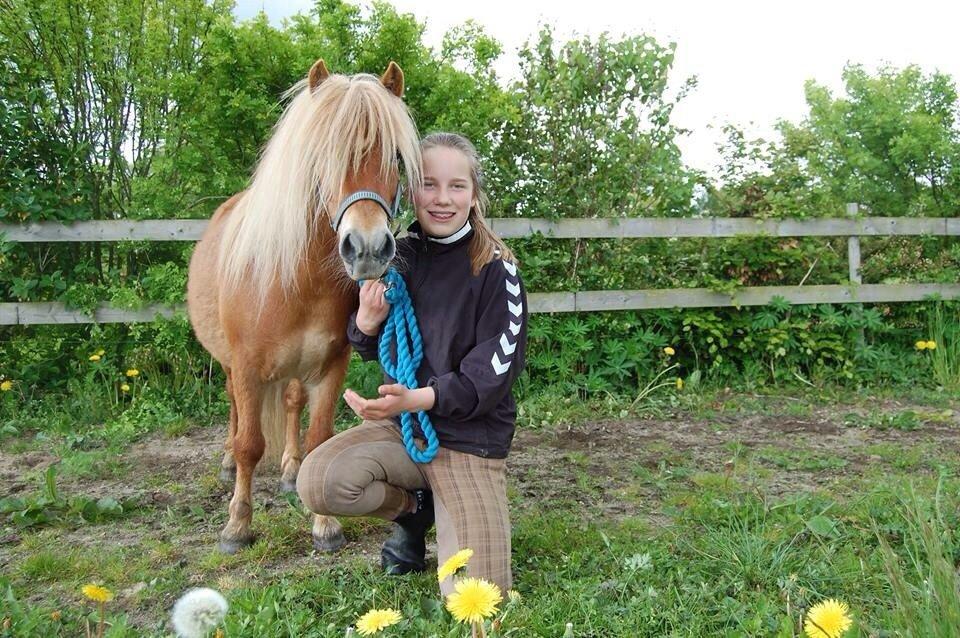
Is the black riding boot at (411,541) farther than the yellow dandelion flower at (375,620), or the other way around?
the black riding boot at (411,541)

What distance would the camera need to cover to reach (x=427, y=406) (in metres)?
2.06

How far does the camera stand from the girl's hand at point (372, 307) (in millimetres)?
2232

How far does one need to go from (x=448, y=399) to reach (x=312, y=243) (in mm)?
886

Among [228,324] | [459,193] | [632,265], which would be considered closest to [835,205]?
[632,265]

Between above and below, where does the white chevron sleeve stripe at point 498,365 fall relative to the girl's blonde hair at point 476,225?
below

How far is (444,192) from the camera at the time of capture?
7.34 ft

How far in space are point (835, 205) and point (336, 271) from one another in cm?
513

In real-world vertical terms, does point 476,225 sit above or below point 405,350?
above

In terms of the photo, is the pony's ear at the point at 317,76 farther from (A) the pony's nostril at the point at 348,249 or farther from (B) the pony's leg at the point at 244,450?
(B) the pony's leg at the point at 244,450

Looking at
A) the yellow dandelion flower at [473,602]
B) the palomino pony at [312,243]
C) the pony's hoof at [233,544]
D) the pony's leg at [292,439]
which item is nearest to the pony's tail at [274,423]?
the pony's leg at [292,439]

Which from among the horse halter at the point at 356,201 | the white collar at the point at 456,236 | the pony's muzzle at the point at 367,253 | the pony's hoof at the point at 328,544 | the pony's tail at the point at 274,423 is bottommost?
the pony's hoof at the point at 328,544

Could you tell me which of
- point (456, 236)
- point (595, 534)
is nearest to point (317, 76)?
point (456, 236)

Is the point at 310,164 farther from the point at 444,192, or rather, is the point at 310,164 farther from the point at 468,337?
the point at 468,337

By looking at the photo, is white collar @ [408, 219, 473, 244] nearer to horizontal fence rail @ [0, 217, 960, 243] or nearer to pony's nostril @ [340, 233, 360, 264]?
pony's nostril @ [340, 233, 360, 264]
